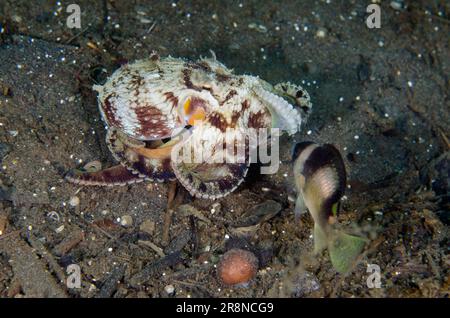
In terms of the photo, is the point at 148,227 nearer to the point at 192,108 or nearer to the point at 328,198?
the point at 192,108

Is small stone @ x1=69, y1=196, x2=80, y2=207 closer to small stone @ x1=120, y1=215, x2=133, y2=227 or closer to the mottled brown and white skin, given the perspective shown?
small stone @ x1=120, y1=215, x2=133, y2=227

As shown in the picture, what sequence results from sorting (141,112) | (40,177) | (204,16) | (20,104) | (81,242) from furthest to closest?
(204,16)
(20,104)
(40,177)
(81,242)
(141,112)

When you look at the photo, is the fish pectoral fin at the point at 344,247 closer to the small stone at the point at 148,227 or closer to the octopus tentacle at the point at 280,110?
the octopus tentacle at the point at 280,110

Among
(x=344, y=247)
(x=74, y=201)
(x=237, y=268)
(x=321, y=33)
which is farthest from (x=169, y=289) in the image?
(x=321, y=33)

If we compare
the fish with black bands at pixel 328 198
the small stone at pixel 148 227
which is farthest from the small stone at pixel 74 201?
the fish with black bands at pixel 328 198

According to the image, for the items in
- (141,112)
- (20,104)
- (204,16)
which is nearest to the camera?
(141,112)

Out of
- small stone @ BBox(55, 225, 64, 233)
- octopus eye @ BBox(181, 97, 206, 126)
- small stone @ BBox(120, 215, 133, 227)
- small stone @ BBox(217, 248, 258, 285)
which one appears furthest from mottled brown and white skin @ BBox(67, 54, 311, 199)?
small stone @ BBox(55, 225, 64, 233)
